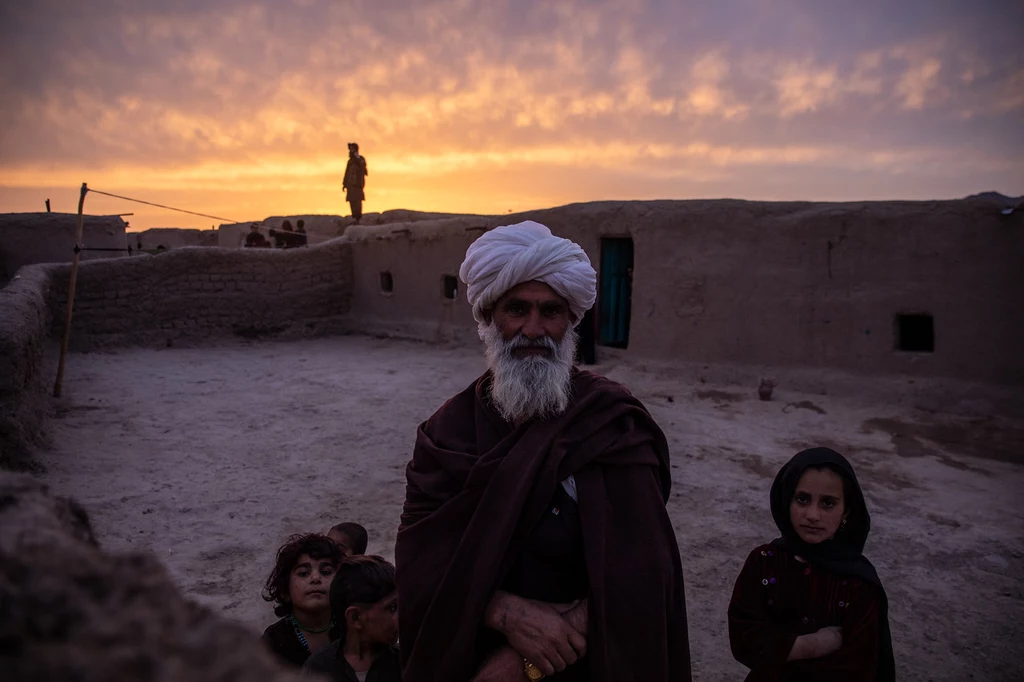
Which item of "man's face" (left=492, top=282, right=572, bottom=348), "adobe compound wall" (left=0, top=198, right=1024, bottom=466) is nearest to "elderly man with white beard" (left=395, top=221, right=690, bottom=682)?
"man's face" (left=492, top=282, right=572, bottom=348)

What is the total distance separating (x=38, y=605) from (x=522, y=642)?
52.0 inches

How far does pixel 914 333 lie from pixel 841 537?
20.7 feet

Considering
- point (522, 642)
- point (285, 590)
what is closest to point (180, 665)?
point (522, 642)

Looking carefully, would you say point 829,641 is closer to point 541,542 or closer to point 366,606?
point 541,542

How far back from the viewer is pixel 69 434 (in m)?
5.64

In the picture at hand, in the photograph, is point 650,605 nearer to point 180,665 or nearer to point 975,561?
point 180,665

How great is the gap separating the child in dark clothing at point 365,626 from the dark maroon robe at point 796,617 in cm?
111

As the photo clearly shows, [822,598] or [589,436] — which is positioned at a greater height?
[589,436]

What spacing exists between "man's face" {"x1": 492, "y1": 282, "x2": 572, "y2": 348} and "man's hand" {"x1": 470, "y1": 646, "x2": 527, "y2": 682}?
81 centimetres

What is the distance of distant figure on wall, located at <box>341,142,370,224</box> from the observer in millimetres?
15719

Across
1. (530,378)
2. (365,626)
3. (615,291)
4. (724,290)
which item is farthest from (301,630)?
(615,291)

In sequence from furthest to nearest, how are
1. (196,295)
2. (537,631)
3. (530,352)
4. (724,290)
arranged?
(196,295) → (724,290) → (530,352) → (537,631)

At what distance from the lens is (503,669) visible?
163cm

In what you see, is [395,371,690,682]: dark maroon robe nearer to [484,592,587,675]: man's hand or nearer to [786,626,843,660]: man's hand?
[484,592,587,675]: man's hand
